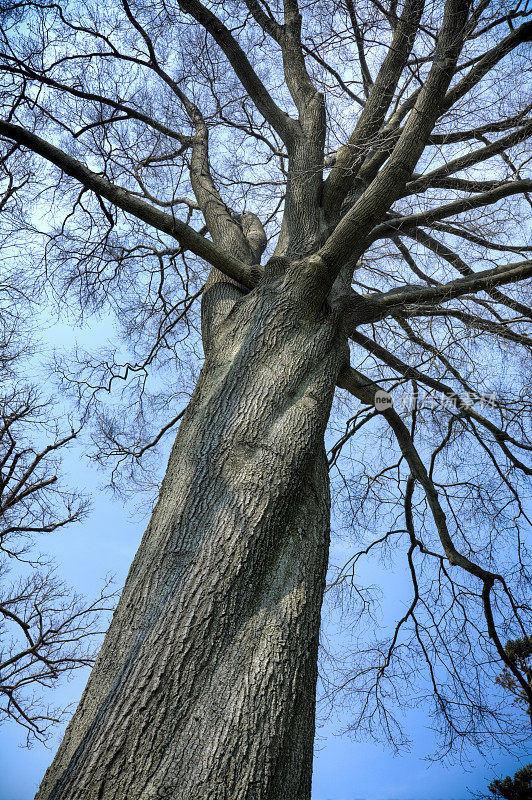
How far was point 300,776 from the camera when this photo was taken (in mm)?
1819

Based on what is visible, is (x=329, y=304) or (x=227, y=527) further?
(x=329, y=304)

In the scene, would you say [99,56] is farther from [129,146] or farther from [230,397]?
[230,397]

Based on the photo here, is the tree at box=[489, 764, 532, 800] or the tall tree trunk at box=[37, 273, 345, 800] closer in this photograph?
the tall tree trunk at box=[37, 273, 345, 800]

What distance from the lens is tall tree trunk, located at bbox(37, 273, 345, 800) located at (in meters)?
1.64

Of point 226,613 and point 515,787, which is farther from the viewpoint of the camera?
point 515,787

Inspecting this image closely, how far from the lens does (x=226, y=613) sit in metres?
1.90

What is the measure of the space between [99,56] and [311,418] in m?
3.45

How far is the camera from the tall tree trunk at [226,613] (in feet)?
5.37

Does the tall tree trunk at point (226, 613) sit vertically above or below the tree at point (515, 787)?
above

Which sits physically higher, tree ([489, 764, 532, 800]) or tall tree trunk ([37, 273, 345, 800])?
tall tree trunk ([37, 273, 345, 800])

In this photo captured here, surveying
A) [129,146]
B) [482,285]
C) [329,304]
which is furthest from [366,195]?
[129,146]

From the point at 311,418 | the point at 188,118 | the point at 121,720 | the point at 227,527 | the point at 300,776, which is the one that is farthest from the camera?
the point at 188,118

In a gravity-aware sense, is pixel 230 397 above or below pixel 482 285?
below

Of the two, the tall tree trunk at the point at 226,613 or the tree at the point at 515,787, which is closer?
the tall tree trunk at the point at 226,613
